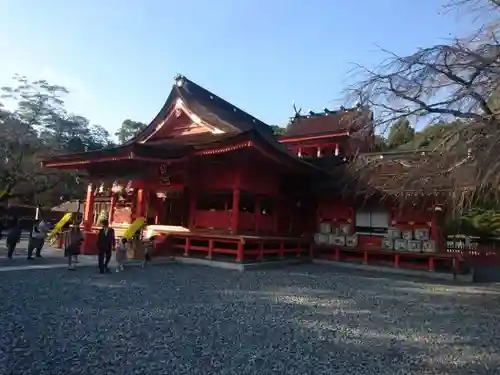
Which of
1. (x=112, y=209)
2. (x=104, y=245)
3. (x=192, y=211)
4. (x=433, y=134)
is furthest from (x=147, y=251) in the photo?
(x=433, y=134)

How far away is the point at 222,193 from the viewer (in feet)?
51.7

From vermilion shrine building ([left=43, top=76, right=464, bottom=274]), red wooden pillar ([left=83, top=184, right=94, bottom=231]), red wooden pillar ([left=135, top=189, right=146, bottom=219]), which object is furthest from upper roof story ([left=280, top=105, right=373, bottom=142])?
red wooden pillar ([left=83, top=184, right=94, bottom=231])

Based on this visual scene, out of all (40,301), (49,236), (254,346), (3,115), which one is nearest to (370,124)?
(254,346)

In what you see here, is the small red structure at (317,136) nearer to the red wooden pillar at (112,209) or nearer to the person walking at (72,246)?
the red wooden pillar at (112,209)

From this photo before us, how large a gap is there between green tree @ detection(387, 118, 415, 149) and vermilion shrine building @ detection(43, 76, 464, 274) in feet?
3.09

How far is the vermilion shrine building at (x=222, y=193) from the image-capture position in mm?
13742

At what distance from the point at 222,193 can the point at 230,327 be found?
986 cm

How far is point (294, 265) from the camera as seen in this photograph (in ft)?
51.6

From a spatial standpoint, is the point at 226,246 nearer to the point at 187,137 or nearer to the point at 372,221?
the point at 187,137

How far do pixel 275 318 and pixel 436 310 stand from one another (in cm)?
385

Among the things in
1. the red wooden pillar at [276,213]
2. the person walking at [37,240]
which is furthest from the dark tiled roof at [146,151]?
the red wooden pillar at [276,213]

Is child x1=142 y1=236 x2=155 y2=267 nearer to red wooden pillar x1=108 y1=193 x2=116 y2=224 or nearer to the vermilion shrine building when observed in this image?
the vermilion shrine building

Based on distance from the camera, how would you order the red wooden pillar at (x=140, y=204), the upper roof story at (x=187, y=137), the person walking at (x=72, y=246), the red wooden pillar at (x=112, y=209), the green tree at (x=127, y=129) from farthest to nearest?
the green tree at (x=127, y=129) → the red wooden pillar at (x=112, y=209) → the red wooden pillar at (x=140, y=204) → the upper roof story at (x=187, y=137) → the person walking at (x=72, y=246)

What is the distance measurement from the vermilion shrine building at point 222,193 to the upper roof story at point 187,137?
0.04m
